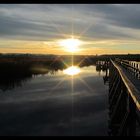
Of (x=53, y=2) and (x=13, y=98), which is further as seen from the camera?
(x=13, y=98)

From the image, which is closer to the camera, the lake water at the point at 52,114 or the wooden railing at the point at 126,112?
the wooden railing at the point at 126,112

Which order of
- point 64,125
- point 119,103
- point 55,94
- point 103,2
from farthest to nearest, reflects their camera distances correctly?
point 55,94
point 64,125
point 119,103
point 103,2

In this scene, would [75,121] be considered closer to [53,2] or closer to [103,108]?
[103,108]

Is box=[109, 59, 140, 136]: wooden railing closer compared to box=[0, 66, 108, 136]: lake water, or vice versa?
box=[109, 59, 140, 136]: wooden railing

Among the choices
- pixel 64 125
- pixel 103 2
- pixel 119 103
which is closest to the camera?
pixel 103 2

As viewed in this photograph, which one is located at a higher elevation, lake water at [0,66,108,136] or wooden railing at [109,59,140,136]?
wooden railing at [109,59,140,136]

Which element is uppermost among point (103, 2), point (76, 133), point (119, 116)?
point (103, 2)

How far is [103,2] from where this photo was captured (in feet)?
7.00

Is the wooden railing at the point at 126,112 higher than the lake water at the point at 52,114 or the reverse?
higher

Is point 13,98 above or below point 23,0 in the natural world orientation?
below

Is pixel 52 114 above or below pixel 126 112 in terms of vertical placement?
below

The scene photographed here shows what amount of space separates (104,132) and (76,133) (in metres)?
1.88

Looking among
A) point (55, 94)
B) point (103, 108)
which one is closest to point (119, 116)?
point (103, 108)

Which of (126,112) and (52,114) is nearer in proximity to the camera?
(126,112)
